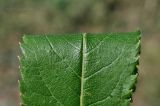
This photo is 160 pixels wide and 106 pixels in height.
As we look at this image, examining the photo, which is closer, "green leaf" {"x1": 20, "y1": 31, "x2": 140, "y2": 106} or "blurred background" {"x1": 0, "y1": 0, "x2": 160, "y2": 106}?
"green leaf" {"x1": 20, "y1": 31, "x2": 140, "y2": 106}

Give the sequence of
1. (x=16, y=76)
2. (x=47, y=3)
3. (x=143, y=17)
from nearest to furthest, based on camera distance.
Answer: (x=16, y=76), (x=143, y=17), (x=47, y=3)

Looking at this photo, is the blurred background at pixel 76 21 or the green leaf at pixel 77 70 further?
the blurred background at pixel 76 21

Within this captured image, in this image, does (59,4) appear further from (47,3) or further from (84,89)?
(84,89)

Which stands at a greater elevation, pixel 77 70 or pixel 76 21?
pixel 77 70

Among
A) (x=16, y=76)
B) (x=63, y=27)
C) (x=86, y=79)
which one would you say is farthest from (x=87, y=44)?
(x=63, y=27)

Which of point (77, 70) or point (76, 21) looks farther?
point (76, 21)
